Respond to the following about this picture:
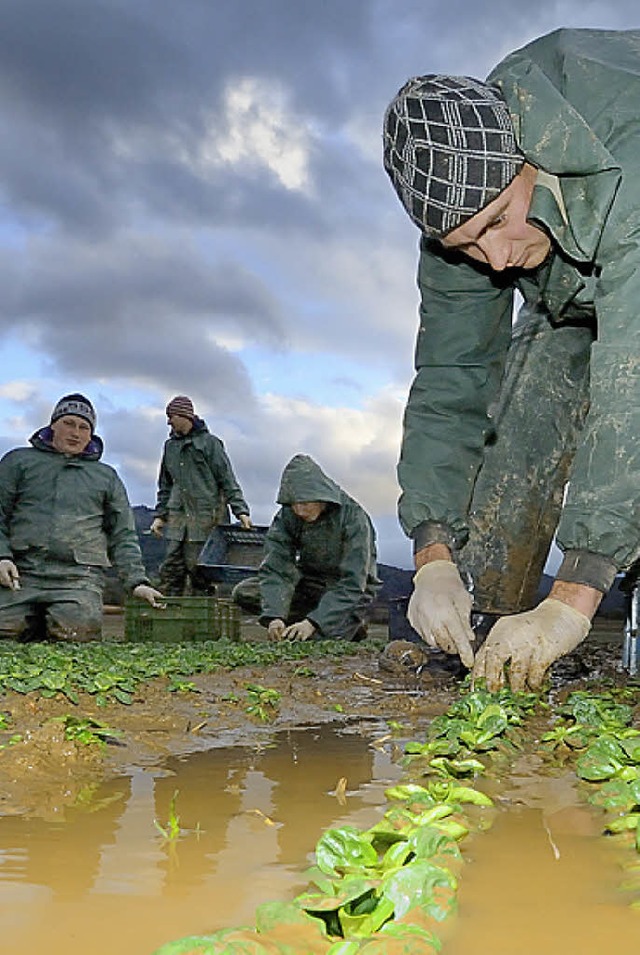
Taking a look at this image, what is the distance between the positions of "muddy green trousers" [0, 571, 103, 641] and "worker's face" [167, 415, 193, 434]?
331cm

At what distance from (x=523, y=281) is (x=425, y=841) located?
302 cm

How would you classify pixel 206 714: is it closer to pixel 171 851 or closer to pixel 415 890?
pixel 171 851

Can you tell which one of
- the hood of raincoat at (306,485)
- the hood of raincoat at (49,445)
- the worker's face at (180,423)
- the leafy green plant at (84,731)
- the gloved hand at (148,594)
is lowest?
the leafy green plant at (84,731)

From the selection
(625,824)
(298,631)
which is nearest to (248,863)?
(625,824)

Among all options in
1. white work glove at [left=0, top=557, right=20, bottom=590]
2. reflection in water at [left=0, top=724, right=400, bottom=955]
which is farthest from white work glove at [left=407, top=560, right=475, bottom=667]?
white work glove at [left=0, top=557, right=20, bottom=590]

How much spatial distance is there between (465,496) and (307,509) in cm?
501

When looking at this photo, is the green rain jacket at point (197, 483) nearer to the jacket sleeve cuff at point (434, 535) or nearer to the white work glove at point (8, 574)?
the white work glove at point (8, 574)

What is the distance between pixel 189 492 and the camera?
40.0ft

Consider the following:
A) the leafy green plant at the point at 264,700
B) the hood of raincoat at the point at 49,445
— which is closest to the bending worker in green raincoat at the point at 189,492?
the hood of raincoat at the point at 49,445

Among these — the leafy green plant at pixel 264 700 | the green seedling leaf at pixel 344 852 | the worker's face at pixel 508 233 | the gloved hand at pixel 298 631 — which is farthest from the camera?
the gloved hand at pixel 298 631

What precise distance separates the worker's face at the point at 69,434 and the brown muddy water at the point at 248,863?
7.20m

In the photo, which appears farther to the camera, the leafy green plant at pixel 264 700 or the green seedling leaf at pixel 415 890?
the leafy green plant at pixel 264 700

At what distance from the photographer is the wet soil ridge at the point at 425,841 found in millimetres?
1090

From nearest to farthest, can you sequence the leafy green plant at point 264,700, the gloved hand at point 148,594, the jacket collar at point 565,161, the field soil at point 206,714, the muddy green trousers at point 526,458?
the field soil at point 206,714
the jacket collar at point 565,161
the leafy green plant at point 264,700
the muddy green trousers at point 526,458
the gloved hand at point 148,594
